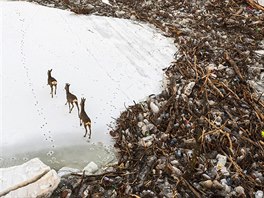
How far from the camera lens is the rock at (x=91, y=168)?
149 inches

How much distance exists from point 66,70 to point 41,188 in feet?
7.24

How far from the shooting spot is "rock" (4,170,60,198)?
10.6 feet

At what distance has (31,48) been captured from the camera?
17.9ft

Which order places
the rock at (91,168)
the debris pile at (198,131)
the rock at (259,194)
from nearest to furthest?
the rock at (259,194)
the debris pile at (198,131)
the rock at (91,168)

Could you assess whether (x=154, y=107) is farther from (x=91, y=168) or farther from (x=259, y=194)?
(x=259, y=194)

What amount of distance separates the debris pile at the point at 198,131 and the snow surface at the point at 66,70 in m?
0.32

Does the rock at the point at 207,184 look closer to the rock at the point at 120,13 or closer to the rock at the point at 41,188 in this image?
the rock at the point at 41,188

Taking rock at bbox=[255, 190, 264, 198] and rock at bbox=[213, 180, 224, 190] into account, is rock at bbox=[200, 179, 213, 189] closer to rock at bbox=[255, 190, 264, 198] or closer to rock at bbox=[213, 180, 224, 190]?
rock at bbox=[213, 180, 224, 190]

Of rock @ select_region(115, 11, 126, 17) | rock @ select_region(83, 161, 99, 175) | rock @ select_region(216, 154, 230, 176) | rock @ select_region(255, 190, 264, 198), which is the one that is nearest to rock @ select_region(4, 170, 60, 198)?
rock @ select_region(83, 161, 99, 175)

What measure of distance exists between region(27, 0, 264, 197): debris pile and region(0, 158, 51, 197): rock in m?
0.38

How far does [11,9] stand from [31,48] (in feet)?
4.39

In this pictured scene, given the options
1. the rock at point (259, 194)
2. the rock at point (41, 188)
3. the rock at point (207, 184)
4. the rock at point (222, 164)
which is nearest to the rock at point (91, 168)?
the rock at point (41, 188)

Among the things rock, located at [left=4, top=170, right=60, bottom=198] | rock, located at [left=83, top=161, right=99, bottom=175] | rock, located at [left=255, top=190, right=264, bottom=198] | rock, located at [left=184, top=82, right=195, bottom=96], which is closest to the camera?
rock, located at [left=4, top=170, right=60, bottom=198]

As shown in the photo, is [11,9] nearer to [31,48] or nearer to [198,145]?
[31,48]
